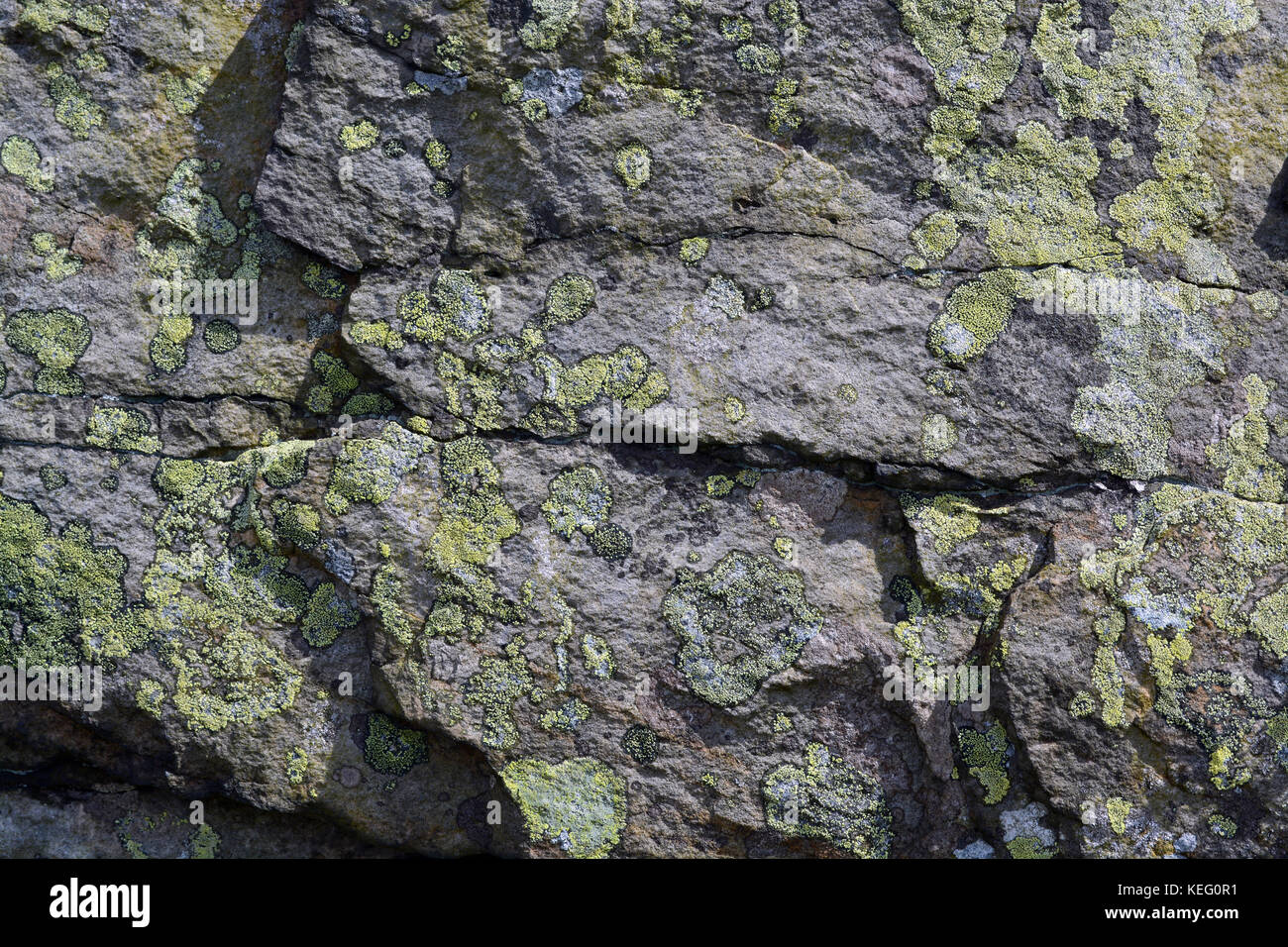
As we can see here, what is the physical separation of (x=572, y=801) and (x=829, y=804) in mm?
862

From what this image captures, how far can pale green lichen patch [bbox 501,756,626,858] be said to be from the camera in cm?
332

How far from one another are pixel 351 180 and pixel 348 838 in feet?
7.70

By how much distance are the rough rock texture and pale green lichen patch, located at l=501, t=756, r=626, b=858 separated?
13 mm

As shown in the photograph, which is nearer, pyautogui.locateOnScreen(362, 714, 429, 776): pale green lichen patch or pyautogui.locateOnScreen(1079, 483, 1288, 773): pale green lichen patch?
pyautogui.locateOnScreen(1079, 483, 1288, 773): pale green lichen patch

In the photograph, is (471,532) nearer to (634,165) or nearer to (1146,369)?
(634,165)

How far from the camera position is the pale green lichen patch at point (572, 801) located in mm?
3318

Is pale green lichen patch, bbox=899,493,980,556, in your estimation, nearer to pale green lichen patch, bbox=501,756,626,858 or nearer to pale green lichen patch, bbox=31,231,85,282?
pale green lichen patch, bbox=501,756,626,858

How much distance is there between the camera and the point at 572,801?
3.33 m

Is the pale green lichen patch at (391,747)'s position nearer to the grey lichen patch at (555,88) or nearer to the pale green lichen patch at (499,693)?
the pale green lichen patch at (499,693)

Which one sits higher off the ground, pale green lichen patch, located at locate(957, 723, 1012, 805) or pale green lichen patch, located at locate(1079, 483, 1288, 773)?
pale green lichen patch, located at locate(1079, 483, 1288, 773)

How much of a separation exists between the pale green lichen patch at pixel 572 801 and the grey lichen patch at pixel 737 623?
0.44 meters

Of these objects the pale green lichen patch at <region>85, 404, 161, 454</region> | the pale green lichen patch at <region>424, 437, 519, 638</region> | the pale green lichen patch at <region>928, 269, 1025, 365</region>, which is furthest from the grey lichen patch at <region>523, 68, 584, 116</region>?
the pale green lichen patch at <region>85, 404, 161, 454</region>

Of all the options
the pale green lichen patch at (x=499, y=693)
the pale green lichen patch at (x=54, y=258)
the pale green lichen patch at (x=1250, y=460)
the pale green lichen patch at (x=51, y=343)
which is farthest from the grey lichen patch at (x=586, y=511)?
the pale green lichen patch at (x=1250, y=460)

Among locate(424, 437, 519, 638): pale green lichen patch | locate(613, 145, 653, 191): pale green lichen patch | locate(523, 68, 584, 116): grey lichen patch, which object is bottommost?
locate(424, 437, 519, 638): pale green lichen patch
